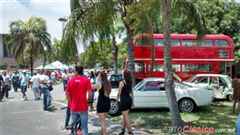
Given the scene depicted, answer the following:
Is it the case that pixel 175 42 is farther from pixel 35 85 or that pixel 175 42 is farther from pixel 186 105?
pixel 186 105

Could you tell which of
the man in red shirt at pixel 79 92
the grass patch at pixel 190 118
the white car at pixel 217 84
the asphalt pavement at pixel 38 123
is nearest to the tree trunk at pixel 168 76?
the grass patch at pixel 190 118

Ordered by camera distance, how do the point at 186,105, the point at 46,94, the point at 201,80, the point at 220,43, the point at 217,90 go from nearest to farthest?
the point at 186,105 < the point at 46,94 < the point at 217,90 < the point at 201,80 < the point at 220,43

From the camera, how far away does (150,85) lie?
47.5ft

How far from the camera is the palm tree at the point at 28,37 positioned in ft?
150

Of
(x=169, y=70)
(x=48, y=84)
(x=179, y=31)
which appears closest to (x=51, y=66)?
(x=179, y=31)

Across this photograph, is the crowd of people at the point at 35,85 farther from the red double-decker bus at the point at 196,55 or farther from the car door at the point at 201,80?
the car door at the point at 201,80

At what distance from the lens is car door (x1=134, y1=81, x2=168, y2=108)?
14188mm

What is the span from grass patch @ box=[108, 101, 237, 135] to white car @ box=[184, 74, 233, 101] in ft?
8.74

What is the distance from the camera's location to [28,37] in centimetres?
4591

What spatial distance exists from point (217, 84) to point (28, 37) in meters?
31.7

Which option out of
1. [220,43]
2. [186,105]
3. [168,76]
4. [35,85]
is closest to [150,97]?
[186,105]

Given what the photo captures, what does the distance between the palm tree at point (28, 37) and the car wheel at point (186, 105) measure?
109 feet

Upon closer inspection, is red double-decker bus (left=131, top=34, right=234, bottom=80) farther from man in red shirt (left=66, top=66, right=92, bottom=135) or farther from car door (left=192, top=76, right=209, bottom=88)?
man in red shirt (left=66, top=66, right=92, bottom=135)

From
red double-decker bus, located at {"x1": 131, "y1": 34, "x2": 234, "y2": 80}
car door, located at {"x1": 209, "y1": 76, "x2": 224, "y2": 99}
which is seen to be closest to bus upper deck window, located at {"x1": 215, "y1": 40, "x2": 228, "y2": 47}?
red double-decker bus, located at {"x1": 131, "y1": 34, "x2": 234, "y2": 80}
